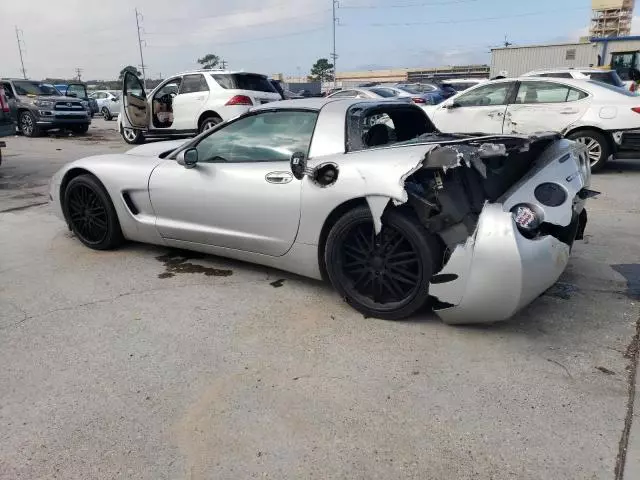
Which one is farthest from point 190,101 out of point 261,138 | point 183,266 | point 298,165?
point 298,165

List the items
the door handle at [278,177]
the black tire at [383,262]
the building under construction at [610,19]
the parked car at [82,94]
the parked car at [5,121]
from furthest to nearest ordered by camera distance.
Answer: the building under construction at [610,19]
the parked car at [82,94]
the parked car at [5,121]
the door handle at [278,177]
the black tire at [383,262]

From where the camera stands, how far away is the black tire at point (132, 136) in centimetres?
1371

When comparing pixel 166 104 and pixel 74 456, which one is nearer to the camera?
pixel 74 456

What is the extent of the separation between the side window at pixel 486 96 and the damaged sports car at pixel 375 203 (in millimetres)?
5116

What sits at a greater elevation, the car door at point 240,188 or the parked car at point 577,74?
the parked car at point 577,74

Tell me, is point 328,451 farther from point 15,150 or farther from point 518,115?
point 15,150

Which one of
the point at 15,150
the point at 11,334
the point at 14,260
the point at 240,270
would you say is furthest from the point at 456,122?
the point at 15,150

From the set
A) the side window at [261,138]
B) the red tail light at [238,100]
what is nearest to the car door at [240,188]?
the side window at [261,138]

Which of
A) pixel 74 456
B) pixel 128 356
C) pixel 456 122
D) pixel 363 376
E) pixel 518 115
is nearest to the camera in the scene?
pixel 74 456

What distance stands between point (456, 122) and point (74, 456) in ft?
28.0

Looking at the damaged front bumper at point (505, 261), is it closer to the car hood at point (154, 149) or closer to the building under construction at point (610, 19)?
the car hood at point (154, 149)

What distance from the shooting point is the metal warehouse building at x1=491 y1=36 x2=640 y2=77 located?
33250 mm

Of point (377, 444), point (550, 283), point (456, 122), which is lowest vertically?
point (377, 444)

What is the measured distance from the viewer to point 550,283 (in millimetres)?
3178
